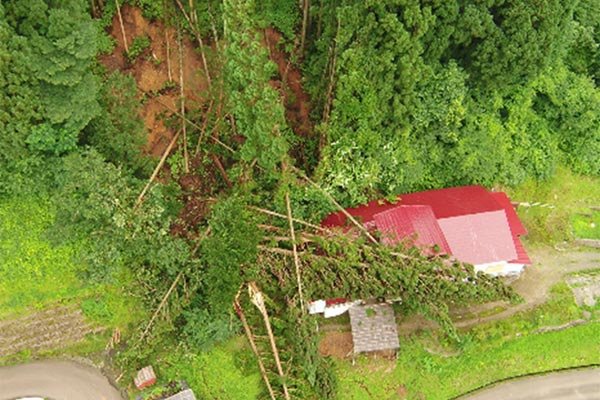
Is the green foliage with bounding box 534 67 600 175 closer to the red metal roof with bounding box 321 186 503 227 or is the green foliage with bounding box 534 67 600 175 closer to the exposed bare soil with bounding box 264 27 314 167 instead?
the red metal roof with bounding box 321 186 503 227

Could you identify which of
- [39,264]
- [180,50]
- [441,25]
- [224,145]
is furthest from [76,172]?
[441,25]

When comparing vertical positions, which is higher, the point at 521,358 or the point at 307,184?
the point at 307,184

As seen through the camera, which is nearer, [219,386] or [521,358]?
[219,386]

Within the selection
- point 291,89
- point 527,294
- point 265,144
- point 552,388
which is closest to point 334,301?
point 265,144

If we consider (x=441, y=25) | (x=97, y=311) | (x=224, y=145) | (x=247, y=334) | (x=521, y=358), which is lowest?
(x=521, y=358)

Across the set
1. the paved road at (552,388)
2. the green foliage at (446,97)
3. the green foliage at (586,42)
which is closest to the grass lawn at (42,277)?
the green foliage at (446,97)

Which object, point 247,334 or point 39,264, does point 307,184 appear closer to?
point 247,334
